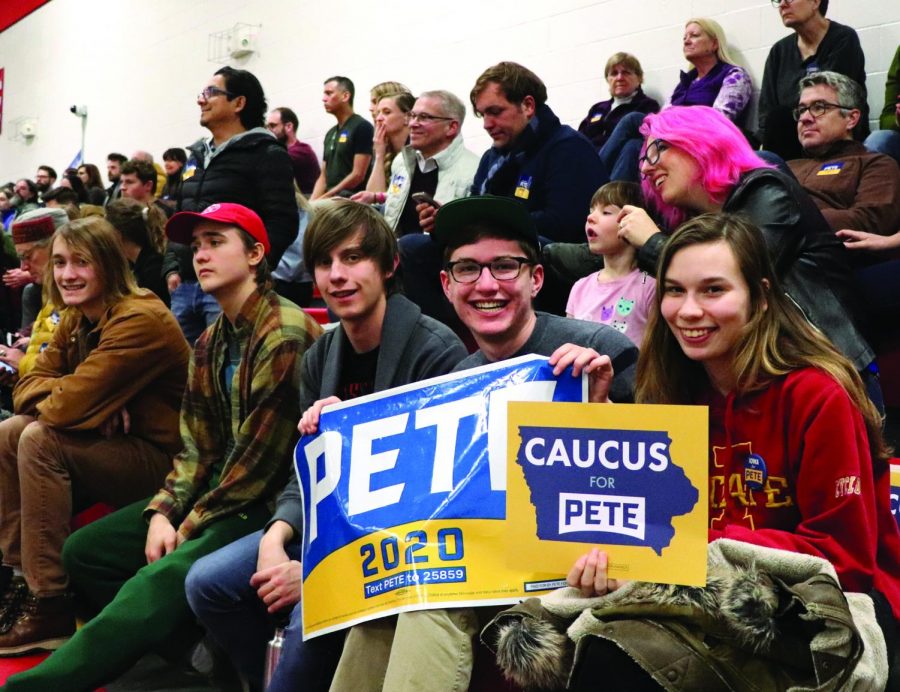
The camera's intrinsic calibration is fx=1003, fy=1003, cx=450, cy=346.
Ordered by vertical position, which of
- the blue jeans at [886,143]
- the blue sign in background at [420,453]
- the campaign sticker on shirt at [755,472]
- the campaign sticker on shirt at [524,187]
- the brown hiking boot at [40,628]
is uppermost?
the blue jeans at [886,143]

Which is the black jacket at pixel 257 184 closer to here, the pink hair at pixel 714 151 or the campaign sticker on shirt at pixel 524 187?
the campaign sticker on shirt at pixel 524 187

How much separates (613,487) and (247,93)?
3439 millimetres

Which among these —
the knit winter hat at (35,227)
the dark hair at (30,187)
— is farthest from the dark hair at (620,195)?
the dark hair at (30,187)

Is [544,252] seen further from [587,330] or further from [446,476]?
[446,476]

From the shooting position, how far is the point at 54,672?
2.50 metres

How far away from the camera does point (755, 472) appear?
1.77m

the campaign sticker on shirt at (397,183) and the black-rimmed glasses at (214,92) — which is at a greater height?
the black-rimmed glasses at (214,92)

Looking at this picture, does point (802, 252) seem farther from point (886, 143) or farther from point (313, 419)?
point (886, 143)

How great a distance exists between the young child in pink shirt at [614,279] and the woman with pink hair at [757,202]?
0.48 metres

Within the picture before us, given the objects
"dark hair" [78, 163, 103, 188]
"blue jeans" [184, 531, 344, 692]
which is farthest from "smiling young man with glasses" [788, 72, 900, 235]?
"dark hair" [78, 163, 103, 188]

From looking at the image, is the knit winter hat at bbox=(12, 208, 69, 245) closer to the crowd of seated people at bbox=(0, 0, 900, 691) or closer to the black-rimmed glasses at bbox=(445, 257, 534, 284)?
the crowd of seated people at bbox=(0, 0, 900, 691)

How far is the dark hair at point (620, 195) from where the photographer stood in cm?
343

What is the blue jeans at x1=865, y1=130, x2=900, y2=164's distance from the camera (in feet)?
13.9

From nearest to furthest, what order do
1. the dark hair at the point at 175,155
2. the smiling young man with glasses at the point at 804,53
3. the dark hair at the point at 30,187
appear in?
the smiling young man with glasses at the point at 804,53 → the dark hair at the point at 175,155 → the dark hair at the point at 30,187
